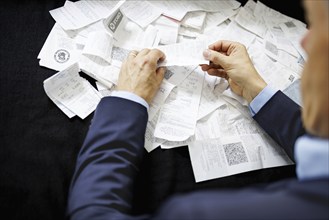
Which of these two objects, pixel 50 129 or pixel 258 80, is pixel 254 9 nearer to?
pixel 258 80

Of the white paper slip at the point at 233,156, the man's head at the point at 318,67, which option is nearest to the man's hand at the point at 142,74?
the white paper slip at the point at 233,156

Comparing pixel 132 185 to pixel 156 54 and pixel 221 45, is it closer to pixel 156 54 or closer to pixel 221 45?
pixel 156 54

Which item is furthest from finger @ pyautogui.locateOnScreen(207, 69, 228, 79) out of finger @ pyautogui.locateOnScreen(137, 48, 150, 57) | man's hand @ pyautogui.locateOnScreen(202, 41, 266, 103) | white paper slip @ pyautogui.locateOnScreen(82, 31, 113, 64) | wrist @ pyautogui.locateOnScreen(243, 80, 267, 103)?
white paper slip @ pyautogui.locateOnScreen(82, 31, 113, 64)

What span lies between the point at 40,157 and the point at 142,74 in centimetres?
38

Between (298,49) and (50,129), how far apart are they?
944 millimetres

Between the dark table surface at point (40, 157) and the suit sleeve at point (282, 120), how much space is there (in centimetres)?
10

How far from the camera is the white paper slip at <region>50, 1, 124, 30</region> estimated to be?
1.14 metres

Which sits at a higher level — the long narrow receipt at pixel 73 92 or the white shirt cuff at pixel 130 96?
the white shirt cuff at pixel 130 96

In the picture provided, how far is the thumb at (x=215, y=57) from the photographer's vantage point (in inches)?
40.5

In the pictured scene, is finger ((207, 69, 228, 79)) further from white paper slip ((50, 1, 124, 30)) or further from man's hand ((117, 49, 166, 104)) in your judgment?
white paper slip ((50, 1, 124, 30))

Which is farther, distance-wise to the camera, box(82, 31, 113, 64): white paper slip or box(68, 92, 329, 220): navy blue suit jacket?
box(82, 31, 113, 64): white paper slip

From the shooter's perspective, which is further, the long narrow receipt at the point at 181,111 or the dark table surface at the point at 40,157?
the long narrow receipt at the point at 181,111

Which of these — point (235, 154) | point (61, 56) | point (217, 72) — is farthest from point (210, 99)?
point (61, 56)

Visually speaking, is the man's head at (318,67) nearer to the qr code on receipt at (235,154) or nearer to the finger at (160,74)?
the qr code on receipt at (235,154)
